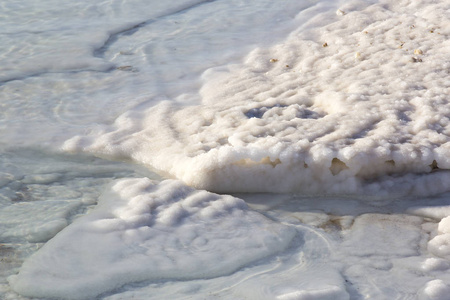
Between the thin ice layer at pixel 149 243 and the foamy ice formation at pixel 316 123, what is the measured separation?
0.26 m

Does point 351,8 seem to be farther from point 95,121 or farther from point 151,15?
point 95,121

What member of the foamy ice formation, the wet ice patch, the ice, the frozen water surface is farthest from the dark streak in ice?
the ice

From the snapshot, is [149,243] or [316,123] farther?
[316,123]

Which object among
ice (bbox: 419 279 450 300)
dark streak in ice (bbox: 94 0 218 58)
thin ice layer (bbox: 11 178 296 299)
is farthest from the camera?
dark streak in ice (bbox: 94 0 218 58)

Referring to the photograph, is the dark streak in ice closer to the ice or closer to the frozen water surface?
the frozen water surface

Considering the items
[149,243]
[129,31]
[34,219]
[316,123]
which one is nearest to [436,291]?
[149,243]

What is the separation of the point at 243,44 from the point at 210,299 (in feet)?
10.0

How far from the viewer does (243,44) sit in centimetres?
471

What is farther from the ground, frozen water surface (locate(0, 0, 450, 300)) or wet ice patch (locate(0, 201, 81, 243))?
wet ice patch (locate(0, 201, 81, 243))

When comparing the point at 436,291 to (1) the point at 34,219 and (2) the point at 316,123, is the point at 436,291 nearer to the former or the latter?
(2) the point at 316,123

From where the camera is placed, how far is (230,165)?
2.71 m

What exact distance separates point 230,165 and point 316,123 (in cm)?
57

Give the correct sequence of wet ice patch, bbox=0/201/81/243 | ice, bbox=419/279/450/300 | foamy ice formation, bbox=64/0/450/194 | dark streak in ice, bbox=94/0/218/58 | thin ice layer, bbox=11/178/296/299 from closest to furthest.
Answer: ice, bbox=419/279/450/300 < thin ice layer, bbox=11/178/296/299 < wet ice patch, bbox=0/201/81/243 < foamy ice formation, bbox=64/0/450/194 < dark streak in ice, bbox=94/0/218/58

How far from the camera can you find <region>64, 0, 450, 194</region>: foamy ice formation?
8.86ft
